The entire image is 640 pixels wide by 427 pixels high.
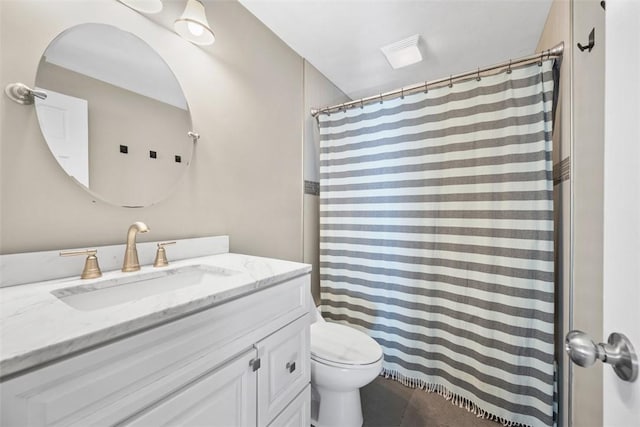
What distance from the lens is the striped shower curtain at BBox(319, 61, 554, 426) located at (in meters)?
1.31

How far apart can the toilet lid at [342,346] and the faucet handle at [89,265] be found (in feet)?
3.19

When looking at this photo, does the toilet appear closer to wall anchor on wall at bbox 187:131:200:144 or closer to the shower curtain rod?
wall anchor on wall at bbox 187:131:200:144

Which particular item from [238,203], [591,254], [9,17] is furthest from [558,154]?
[9,17]

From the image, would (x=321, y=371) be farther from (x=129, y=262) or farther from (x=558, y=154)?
(x=558, y=154)

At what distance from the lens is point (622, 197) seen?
0.41 meters

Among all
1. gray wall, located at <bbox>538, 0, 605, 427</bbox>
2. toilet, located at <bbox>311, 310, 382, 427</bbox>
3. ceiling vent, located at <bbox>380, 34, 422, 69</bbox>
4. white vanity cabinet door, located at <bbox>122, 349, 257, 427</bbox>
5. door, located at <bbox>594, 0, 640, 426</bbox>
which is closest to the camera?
door, located at <bbox>594, 0, 640, 426</bbox>

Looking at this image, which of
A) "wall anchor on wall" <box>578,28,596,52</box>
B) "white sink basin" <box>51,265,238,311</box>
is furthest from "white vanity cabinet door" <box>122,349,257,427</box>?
"wall anchor on wall" <box>578,28,596,52</box>

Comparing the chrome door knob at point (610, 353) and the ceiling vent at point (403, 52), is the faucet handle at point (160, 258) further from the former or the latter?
the ceiling vent at point (403, 52)

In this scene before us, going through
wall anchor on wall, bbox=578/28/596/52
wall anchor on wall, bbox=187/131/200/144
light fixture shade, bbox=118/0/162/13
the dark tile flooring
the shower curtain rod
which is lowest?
the dark tile flooring

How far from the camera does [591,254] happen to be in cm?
98

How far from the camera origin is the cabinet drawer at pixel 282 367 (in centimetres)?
86

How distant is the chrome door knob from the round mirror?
1353 mm

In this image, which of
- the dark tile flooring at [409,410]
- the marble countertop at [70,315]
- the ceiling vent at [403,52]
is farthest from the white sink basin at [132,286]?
the ceiling vent at [403,52]

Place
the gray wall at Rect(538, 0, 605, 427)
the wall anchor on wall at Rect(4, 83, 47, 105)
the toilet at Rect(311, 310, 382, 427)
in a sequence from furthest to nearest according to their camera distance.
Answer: the toilet at Rect(311, 310, 382, 427) → the gray wall at Rect(538, 0, 605, 427) → the wall anchor on wall at Rect(4, 83, 47, 105)
